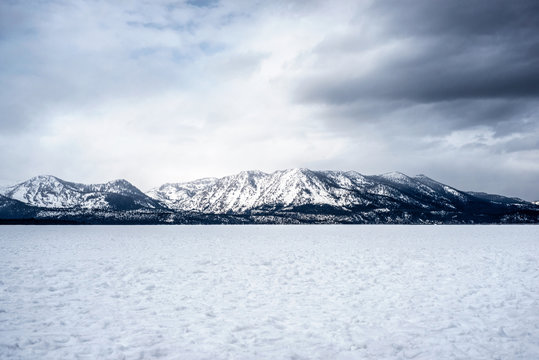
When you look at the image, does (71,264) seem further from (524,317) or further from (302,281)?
(524,317)

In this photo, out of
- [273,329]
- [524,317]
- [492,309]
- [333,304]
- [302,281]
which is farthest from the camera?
[302,281]

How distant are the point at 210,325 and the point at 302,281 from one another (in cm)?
855

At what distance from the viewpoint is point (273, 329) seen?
452 inches

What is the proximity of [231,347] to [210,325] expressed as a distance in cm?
217

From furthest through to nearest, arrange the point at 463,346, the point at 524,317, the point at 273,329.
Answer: the point at 524,317 < the point at 273,329 < the point at 463,346

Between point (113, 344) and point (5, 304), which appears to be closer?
point (113, 344)

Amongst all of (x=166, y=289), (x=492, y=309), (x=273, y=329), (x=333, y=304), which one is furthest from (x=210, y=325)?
(x=492, y=309)

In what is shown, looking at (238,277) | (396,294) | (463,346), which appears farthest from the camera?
(238,277)

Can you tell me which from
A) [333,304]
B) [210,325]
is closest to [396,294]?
[333,304]

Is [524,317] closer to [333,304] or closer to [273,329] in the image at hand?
[333,304]

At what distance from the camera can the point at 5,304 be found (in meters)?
14.6

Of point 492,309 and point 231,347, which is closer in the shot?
point 231,347

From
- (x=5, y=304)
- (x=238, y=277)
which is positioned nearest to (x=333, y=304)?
(x=238, y=277)

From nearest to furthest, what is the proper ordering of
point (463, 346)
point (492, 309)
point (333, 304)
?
point (463, 346), point (492, 309), point (333, 304)
